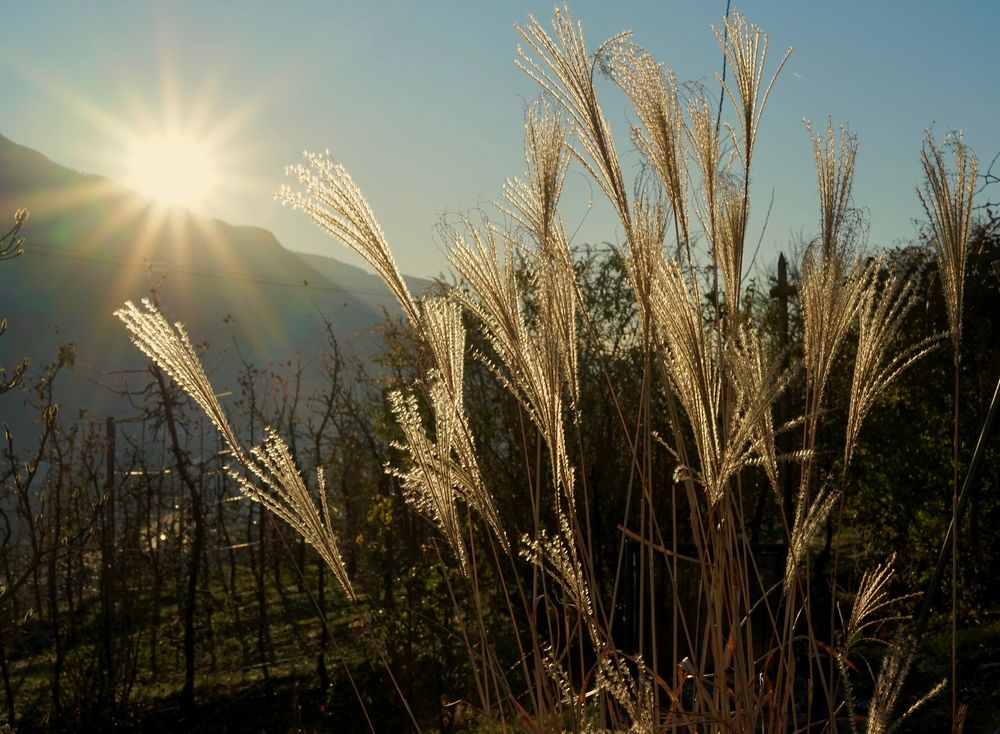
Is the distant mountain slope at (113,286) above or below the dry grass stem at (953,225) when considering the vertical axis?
above

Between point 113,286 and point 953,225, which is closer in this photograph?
point 953,225

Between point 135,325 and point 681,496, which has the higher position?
point 135,325

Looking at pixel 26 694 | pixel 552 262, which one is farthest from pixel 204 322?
pixel 552 262

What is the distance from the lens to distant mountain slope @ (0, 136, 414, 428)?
1515 inches

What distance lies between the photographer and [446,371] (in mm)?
1661

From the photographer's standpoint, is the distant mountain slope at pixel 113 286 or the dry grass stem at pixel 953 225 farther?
the distant mountain slope at pixel 113 286

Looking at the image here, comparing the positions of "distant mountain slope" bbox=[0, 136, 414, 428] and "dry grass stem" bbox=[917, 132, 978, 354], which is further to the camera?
"distant mountain slope" bbox=[0, 136, 414, 428]

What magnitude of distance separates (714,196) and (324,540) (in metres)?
0.94

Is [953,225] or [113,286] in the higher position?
[113,286]

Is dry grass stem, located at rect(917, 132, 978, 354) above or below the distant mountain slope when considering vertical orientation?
below

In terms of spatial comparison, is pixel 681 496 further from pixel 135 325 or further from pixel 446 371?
pixel 135 325

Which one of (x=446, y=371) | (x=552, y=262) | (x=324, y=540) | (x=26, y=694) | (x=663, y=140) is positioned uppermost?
(x=663, y=140)

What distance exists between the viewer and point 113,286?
44.5 m

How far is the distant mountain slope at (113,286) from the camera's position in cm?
3847
